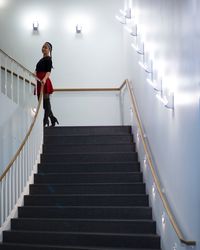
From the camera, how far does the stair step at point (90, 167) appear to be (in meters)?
8.81

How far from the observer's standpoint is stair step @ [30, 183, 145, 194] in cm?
823

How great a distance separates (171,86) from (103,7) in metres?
6.59

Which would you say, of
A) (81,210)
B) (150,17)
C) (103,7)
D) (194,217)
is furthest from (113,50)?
(194,217)

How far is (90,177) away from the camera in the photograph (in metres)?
8.60

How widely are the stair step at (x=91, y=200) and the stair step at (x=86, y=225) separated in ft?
1.74

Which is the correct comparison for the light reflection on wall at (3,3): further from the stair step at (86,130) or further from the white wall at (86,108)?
the stair step at (86,130)

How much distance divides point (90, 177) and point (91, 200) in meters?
0.65

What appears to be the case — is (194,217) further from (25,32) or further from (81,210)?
(25,32)

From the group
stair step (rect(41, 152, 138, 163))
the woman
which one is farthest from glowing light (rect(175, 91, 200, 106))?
the woman

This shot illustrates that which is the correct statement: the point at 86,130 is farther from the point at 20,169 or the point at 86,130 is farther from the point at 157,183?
the point at 157,183

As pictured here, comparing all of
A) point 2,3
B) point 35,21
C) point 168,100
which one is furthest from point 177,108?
point 2,3

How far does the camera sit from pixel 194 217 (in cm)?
516

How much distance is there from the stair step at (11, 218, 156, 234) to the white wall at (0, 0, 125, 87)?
507cm

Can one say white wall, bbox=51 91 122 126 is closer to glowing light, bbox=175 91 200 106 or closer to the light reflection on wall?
the light reflection on wall
